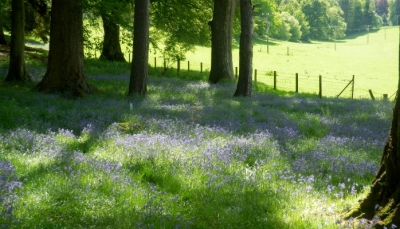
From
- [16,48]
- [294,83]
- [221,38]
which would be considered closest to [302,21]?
[294,83]

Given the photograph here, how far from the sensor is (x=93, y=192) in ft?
20.9

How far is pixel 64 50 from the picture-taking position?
59.2 ft

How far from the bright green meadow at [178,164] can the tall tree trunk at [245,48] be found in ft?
16.3

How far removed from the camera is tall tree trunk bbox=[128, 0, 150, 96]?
18.8 metres

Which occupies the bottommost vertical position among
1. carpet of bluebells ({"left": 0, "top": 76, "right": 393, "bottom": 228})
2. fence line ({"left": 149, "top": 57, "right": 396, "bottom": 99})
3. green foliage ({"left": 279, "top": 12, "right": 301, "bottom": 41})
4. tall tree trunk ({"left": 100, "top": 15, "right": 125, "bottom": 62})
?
carpet of bluebells ({"left": 0, "top": 76, "right": 393, "bottom": 228})

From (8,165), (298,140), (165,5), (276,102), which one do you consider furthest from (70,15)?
(165,5)

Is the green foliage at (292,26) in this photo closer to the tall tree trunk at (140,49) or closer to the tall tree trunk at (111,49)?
the tall tree trunk at (111,49)

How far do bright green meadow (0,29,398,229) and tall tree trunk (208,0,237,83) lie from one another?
12696 mm

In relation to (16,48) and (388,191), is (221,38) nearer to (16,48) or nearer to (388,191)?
(16,48)

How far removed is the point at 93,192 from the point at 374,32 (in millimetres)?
180036

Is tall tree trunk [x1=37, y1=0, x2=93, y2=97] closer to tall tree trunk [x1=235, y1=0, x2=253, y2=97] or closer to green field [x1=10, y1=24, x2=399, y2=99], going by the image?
tall tree trunk [x1=235, y1=0, x2=253, y2=97]

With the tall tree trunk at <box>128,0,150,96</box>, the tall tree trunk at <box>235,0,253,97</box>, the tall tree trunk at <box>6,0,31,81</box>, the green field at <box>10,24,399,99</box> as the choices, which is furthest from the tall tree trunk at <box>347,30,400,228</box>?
the green field at <box>10,24,399,99</box>

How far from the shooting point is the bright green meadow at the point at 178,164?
593 cm

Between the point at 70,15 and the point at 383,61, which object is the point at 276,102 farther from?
the point at 383,61
